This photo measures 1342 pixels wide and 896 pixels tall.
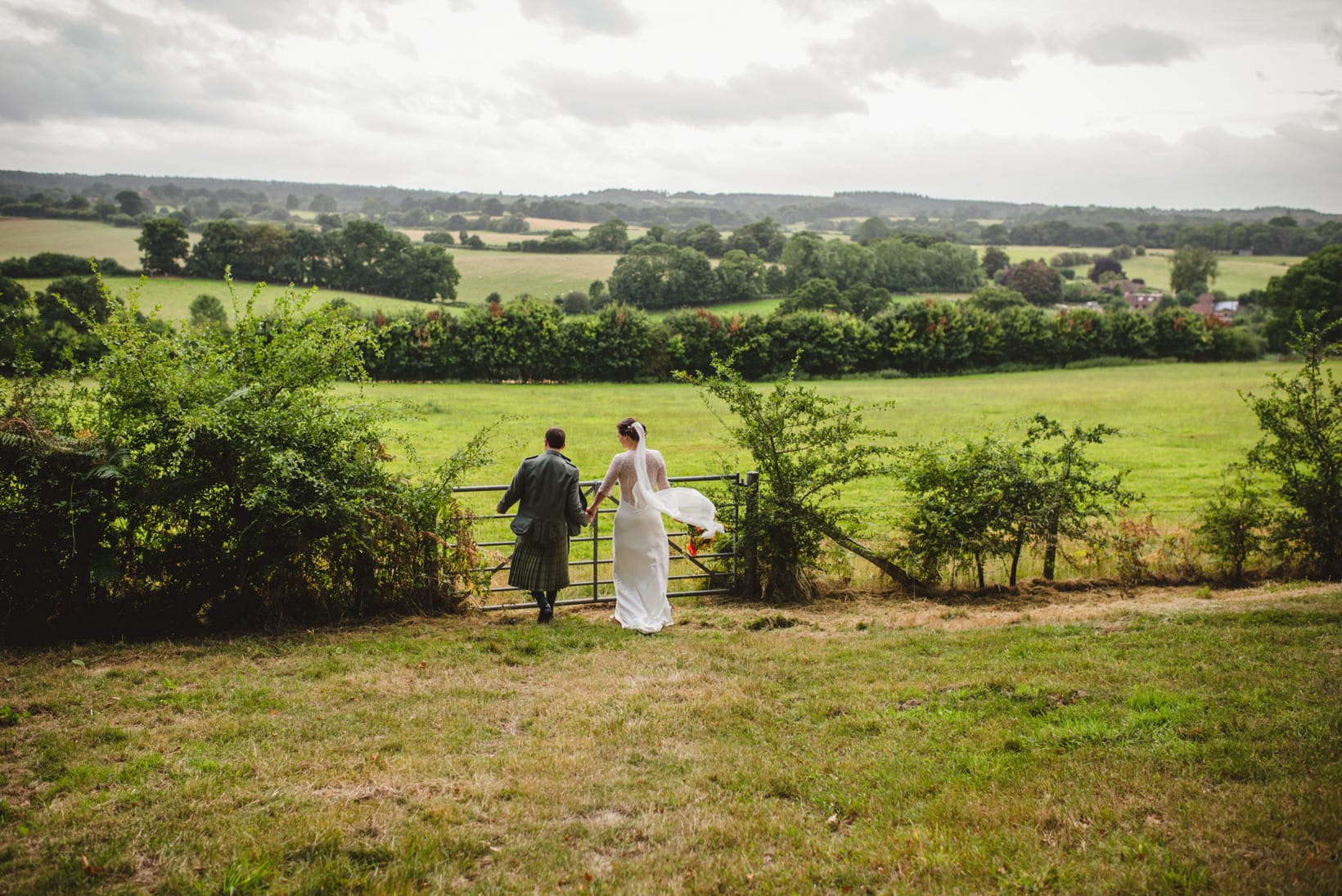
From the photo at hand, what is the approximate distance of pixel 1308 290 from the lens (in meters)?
71.1

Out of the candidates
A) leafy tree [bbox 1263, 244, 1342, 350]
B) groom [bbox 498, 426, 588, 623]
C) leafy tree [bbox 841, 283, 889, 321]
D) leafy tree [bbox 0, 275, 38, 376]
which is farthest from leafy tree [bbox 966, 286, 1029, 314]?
leafy tree [bbox 0, 275, 38, 376]

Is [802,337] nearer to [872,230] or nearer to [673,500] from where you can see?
[673,500]

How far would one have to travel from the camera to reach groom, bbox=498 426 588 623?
9359 mm

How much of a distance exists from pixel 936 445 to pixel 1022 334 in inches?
2474

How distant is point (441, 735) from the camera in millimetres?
5875

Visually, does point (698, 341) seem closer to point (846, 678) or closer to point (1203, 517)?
point (1203, 517)

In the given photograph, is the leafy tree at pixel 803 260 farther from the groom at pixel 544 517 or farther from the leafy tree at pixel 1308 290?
the groom at pixel 544 517

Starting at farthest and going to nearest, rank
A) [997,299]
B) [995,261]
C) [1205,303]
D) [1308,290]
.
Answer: [995,261], [1205,303], [997,299], [1308,290]

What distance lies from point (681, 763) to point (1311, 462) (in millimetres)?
10636

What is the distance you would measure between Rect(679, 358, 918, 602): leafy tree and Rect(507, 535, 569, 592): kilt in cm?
252

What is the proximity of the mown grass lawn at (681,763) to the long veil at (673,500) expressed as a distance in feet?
6.39

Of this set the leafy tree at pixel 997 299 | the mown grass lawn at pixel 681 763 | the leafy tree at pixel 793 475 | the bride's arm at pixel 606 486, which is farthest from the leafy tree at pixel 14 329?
the leafy tree at pixel 997 299

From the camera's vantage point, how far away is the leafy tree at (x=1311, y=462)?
11.1 metres

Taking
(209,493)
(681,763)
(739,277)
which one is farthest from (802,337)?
(681,763)
